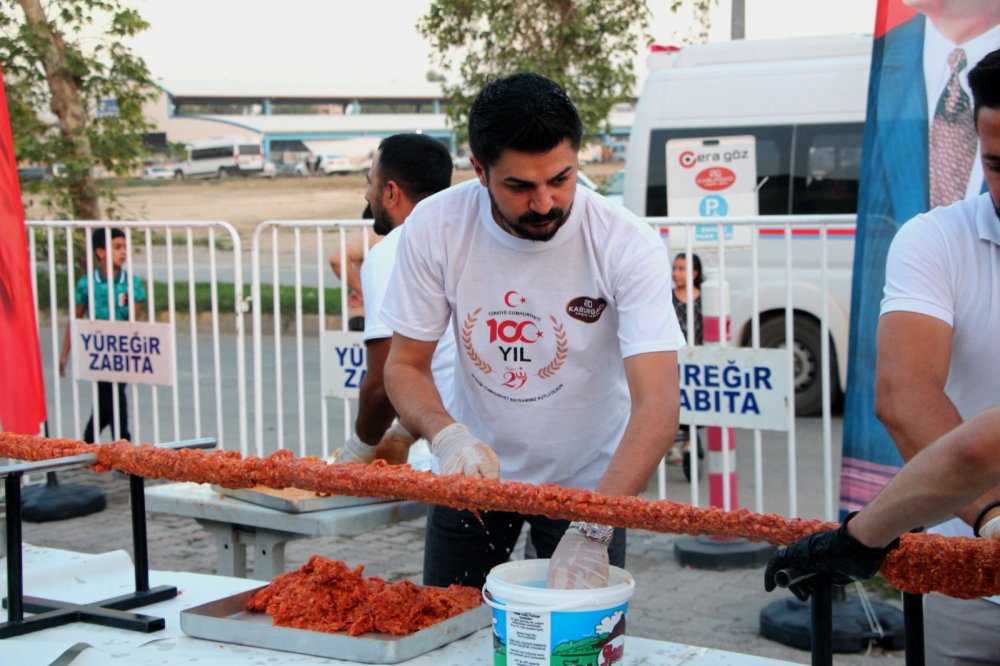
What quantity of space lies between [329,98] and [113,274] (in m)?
62.5

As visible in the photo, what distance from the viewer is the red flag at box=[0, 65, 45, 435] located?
3268 mm

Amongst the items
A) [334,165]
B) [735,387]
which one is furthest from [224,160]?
[735,387]

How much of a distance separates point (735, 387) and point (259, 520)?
2.49 meters

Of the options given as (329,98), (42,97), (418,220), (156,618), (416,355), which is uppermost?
(329,98)

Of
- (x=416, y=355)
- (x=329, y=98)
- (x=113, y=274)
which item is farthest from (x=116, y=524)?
(x=329, y=98)

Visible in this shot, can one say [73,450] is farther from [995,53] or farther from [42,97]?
[42,97]

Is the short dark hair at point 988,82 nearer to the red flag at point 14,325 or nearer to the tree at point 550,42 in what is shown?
the red flag at point 14,325

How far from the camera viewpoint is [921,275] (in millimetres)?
2307

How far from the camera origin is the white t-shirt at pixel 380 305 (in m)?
3.49

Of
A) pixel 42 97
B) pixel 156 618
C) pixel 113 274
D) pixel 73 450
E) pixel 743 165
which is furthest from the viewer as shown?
pixel 42 97

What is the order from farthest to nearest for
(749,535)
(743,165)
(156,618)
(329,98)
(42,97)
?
(329,98), (42,97), (743,165), (156,618), (749,535)

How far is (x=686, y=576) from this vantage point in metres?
5.88

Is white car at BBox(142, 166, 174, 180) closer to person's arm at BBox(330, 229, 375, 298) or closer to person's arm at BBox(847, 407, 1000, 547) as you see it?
person's arm at BBox(330, 229, 375, 298)

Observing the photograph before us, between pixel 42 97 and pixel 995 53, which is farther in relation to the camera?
pixel 42 97
